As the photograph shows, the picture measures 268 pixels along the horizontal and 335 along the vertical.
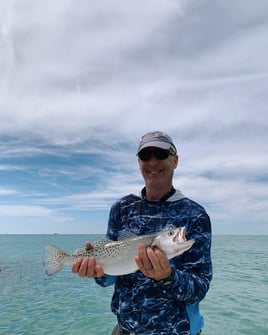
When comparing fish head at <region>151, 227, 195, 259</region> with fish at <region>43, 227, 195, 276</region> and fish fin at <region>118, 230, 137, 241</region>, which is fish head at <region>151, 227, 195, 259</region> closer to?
fish at <region>43, 227, 195, 276</region>

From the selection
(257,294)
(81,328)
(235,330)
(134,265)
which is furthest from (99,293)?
(134,265)

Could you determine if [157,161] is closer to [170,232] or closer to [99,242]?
[170,232]

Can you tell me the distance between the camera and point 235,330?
1472 centimetres

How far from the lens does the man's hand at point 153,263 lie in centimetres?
338

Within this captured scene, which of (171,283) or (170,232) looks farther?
(170,232)

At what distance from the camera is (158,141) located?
13.7 ft

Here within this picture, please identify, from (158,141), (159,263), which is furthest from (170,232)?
(158,141)

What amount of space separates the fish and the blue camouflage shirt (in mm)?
142

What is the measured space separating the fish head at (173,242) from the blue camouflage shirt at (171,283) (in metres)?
0.19

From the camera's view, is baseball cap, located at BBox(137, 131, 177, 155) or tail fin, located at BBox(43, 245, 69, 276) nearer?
baseball cap, located at BBox(137, 131, 177, 155)

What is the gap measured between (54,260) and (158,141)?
8.20 ft

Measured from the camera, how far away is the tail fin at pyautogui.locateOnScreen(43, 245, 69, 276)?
486 cm

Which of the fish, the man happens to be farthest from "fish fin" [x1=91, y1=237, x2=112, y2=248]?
the man

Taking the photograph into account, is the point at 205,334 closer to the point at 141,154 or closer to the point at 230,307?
the point at 230,307
